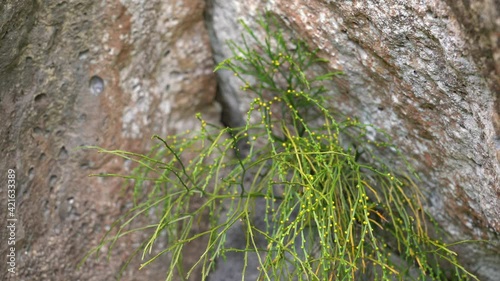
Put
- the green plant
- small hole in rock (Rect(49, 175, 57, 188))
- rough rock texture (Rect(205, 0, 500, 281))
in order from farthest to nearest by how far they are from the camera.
→ small hole in rock (Rect(49, 175, 57, 188))
the green plant
rough rock texture (Rect(205, 0, 500, 281))

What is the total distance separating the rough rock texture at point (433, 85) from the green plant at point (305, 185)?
4 cm

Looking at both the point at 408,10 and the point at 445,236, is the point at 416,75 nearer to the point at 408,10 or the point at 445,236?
the point at 408,10

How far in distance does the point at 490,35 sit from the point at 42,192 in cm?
98

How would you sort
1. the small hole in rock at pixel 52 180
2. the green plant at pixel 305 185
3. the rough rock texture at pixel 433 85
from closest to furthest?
the rough rock texture at pixel 433 85, the green plant at pixel 305 185, the small hole in rock at pixel 52 180

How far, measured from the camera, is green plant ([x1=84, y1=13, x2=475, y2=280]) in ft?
4.30

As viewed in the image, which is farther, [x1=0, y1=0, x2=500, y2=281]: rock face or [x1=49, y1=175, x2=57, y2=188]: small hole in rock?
[x1=49, y1=175, x2=57, y2=188]: small hole in rock

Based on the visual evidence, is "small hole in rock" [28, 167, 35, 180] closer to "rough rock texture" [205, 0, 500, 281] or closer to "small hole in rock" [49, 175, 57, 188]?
"small hole in rock" [49, 175, 57, 188]

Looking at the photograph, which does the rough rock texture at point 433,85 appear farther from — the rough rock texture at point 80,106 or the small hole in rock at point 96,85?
the small hole in rock at point 96,85

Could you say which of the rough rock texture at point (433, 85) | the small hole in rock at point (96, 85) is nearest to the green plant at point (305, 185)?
the rough rock texture at point (433, 85)

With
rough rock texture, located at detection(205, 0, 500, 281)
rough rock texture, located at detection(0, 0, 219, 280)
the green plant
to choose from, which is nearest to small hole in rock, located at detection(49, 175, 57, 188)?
rough rock texture, located at detection(0, 0, 219, 280)

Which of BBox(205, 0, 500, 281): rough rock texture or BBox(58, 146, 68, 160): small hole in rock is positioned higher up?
BBox(205, 0, 500, 281): rough rock texture

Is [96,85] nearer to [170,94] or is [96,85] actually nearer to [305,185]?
[170,94]

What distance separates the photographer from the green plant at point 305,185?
1.31m

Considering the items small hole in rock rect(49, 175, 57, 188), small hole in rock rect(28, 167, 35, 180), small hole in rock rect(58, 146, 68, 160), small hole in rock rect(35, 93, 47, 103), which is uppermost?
small hole in rock rect(35, 93, 47, 103)
